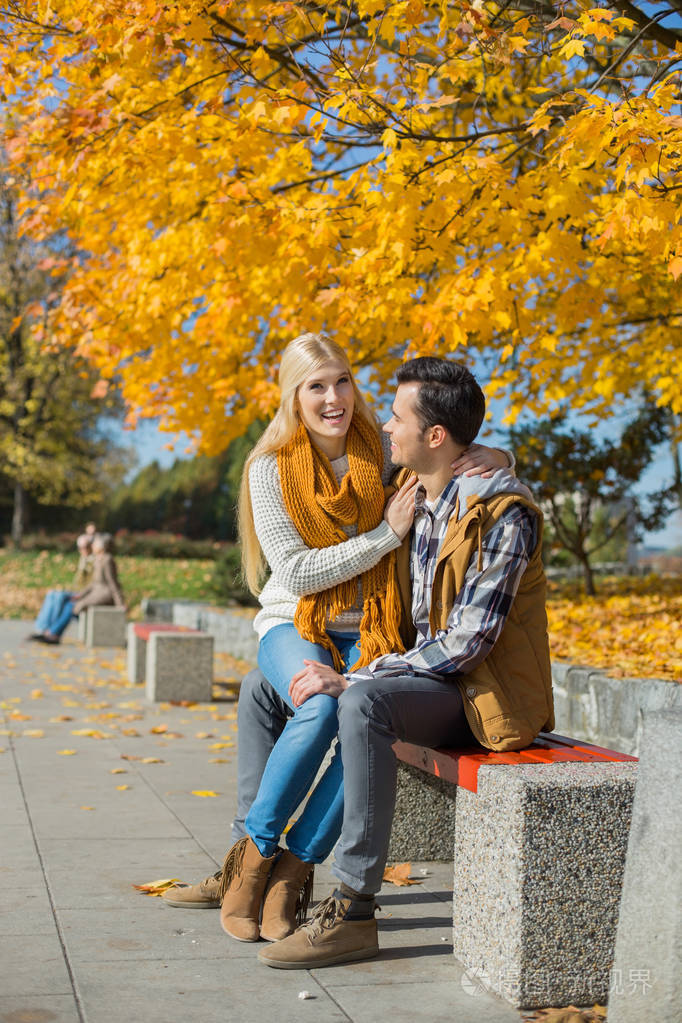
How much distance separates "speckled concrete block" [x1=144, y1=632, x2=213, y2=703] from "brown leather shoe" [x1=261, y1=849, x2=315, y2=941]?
5289 millimetres

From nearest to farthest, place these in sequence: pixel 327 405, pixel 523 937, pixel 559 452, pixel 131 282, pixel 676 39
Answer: pixel 523 937, pixel 327 405, pixel 676 39, pixel 131 282, pixel 559 452

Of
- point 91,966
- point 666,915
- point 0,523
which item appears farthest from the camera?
point 0,523

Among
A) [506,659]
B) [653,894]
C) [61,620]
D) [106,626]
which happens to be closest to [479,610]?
[506,659]

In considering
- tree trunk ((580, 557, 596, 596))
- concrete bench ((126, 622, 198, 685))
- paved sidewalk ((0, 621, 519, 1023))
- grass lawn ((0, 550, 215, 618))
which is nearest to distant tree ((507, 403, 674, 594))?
tree trunk ((580, 557, 596, 596))

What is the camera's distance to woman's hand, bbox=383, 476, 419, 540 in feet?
12.1

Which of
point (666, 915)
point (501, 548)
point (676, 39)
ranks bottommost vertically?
point (666, 915)

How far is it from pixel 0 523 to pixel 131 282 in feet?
101

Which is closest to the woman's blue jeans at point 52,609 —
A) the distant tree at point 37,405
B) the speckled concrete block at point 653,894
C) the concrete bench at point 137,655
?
the concrete bench at point 137,655

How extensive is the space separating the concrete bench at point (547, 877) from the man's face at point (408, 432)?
3.42 feet

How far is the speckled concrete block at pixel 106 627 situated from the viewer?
43.8 feet

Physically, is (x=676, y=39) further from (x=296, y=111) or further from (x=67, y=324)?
(x=67, y=324)

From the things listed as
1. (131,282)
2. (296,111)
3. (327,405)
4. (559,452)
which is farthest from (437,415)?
(559,452)

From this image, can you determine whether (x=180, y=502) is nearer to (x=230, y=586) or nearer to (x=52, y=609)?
(x=230, y=586)

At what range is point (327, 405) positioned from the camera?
3900 millimetres
